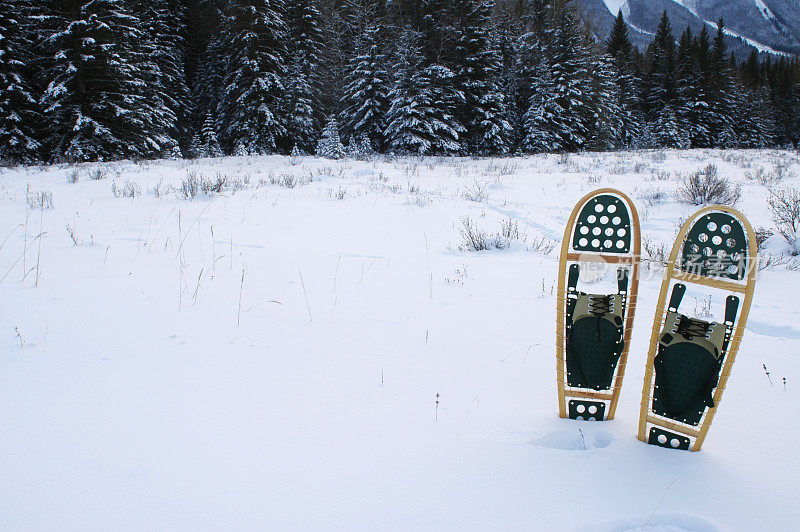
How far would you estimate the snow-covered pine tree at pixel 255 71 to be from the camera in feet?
65.7

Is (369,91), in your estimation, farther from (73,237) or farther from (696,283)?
(696,283)

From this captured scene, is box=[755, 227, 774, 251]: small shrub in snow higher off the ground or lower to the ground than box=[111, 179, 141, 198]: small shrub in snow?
lower

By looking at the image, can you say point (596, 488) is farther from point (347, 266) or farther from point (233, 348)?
point (347, 266)

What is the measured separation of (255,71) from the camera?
792 inches

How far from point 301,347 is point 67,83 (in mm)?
18650

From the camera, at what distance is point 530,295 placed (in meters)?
3.40

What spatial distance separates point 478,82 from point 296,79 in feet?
32.5

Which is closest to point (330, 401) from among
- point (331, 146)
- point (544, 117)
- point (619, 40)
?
point (331, 146)

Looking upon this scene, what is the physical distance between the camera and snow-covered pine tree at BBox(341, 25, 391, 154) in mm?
20828

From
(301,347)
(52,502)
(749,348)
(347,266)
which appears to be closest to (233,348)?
(301,347)

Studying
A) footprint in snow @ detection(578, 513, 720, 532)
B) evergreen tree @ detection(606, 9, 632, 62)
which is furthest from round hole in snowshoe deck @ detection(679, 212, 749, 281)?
evergreen tree @ detection(606, 9, 632, 62)

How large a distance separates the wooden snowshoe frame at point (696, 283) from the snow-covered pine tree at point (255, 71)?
21015 mm

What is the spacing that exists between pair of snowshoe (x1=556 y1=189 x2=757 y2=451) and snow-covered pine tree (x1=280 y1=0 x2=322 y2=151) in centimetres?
2192

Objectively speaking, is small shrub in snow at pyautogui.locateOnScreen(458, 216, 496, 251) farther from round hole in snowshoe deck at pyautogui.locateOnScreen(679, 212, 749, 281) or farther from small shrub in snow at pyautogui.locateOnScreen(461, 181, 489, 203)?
round hole in snowshoe deck at pyautogui.locateOnScreen(679, 212, 749, 281)
